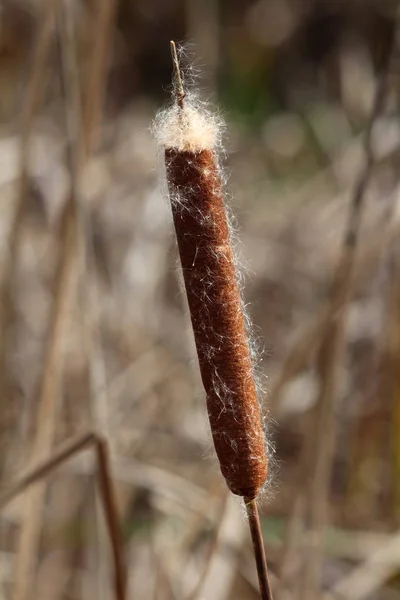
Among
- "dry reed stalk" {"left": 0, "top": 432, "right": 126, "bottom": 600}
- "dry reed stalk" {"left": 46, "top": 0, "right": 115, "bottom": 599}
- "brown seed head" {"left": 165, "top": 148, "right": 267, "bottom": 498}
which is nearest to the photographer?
"brown seed head" {"left": 165, "top": 148, "right": 267, "bottom": 498}

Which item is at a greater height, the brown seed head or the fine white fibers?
the fine white fibers

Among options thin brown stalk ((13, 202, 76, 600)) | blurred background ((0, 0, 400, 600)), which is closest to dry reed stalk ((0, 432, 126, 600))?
blurred background ((0, 0, 400, 600))

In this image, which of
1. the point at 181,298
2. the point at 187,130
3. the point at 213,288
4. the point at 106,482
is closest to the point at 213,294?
the point at 213,288

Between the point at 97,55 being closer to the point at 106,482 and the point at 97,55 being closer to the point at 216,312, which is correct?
the point at 106,482

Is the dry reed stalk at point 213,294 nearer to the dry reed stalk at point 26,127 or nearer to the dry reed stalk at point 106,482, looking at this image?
the dry reed stalk at point 106,482

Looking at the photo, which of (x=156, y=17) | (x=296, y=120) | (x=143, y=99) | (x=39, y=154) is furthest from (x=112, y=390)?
(x=156, y=17)

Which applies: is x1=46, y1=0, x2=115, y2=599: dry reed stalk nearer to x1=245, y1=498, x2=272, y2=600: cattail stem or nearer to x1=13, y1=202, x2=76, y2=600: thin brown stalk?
x1=13, y1=202, x2=76, y2=600: thin brown stalk

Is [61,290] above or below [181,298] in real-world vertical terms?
below

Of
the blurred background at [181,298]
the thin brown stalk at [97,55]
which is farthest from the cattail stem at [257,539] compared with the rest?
the thin brown stalk at [97,55]
